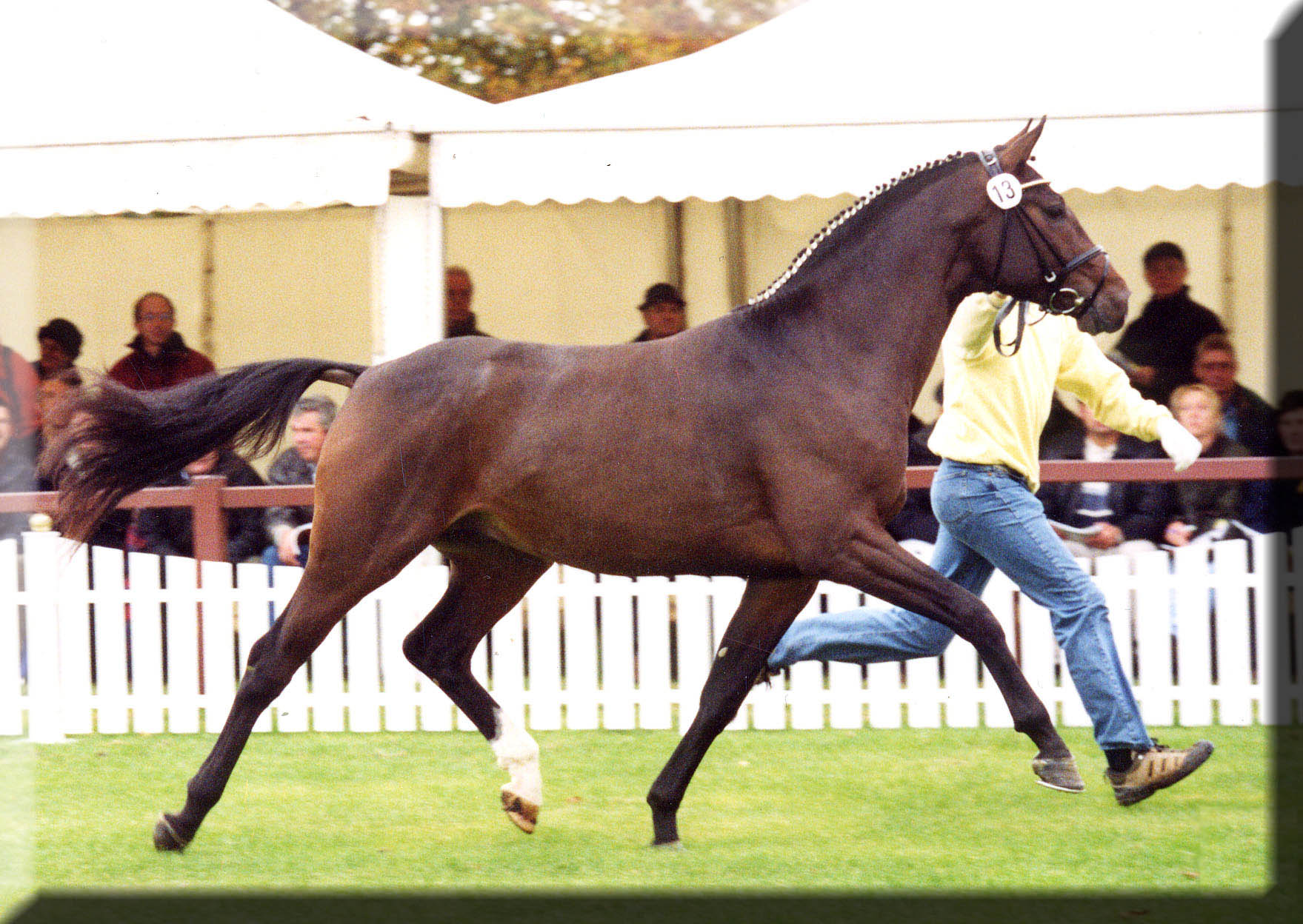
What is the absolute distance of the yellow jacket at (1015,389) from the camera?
5.04 metres

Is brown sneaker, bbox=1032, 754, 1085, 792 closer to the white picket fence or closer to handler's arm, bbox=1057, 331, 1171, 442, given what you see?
handler's arm, bbox=1057, 331, 1171, 442

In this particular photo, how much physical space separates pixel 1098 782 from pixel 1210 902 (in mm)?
1520

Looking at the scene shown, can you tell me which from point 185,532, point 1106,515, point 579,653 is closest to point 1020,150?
point 579,653

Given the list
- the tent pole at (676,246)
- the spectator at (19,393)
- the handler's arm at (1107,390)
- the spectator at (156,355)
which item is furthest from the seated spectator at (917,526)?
the spectator at (19,393)

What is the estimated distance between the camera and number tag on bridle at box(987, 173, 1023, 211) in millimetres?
4570

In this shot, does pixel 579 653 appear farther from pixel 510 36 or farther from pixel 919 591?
pixel 510 36

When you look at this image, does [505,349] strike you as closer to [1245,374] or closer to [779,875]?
[779,875]

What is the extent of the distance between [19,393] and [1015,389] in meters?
5.43

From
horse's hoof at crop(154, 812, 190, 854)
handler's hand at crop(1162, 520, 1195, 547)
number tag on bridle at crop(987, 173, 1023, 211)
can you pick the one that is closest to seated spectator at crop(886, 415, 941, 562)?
handler's hand at crop(1162, 520, 1195, 547)

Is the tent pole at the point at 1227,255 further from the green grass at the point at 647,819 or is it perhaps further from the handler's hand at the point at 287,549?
the handler's hand at the point at 287,549

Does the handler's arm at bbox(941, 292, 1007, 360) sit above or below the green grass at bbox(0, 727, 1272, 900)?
above

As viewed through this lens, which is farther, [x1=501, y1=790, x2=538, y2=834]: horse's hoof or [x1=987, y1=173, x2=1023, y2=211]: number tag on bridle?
[x1=501, y1=790, x2=538, y2=834]: horse's hoof

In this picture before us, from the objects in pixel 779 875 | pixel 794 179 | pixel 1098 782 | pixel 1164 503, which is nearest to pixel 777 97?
pixel 794 179

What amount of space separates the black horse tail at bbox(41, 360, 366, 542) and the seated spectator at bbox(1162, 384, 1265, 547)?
13.2ft
